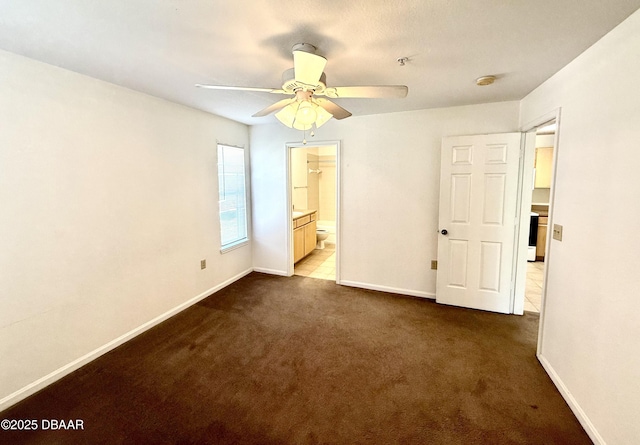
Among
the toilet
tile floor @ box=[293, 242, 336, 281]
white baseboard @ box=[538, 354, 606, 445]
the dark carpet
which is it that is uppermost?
the toilet

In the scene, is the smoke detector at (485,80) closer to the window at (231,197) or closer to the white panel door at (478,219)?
the white panel door at (478,219)

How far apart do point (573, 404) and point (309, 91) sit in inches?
103

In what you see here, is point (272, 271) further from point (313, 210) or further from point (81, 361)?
point (81, 361)

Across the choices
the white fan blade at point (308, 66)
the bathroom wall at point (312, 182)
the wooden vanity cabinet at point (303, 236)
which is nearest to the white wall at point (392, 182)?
the wooden vanity cabinet at point (303, 236)

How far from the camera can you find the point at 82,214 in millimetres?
2250

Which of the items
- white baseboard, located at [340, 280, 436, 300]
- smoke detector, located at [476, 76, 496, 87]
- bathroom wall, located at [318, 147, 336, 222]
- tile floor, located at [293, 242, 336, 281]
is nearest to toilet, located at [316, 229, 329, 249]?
tile floor, located at [293, 242, 336, 281]

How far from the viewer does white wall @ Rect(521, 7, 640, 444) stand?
4.66ft

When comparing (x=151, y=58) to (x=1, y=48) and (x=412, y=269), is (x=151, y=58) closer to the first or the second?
(x=1, y=48)

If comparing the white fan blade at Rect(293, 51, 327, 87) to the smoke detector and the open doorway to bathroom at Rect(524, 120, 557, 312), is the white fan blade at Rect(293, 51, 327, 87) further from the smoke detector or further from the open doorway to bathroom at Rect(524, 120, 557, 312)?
the open doorway to bathroom at Rect(524, 120, 557, 312)

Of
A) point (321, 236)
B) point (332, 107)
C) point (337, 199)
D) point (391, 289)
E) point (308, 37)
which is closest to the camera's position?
point (308, 37)

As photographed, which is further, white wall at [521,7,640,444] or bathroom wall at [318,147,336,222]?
bathroom wall at [318,147,336,222]

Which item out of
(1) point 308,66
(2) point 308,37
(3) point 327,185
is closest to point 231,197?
(2) point 308,37

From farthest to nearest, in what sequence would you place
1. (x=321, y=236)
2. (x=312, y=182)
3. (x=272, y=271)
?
(x=312, y=182) → (x=321, y=236) → (x=272, y=271)

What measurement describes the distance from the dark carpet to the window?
131 cm
